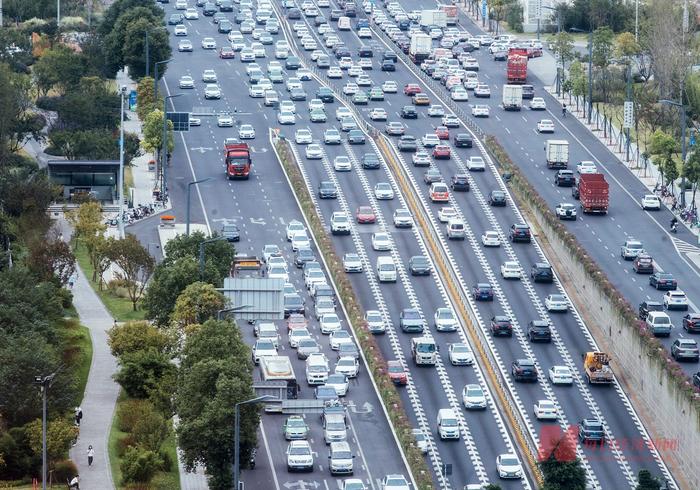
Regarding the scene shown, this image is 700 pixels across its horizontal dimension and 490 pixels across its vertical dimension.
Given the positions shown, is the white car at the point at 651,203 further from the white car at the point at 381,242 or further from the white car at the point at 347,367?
the white car at the point at 347,367

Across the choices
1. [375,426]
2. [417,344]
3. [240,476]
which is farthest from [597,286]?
[240,476]

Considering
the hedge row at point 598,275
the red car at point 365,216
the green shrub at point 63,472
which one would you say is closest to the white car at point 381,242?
the red car at point 365,216

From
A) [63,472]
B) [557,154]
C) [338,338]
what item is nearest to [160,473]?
[63,472]

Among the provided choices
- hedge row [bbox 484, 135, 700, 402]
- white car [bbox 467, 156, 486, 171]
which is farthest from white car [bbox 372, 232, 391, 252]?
white car [bbox 467, 156, 486, 171]

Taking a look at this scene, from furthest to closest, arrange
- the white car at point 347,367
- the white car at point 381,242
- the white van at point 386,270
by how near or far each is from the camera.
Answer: the white car at point 381,242 < the white van at point 386,270 < the white car at point 347,367

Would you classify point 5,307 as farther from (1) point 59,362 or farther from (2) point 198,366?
(2) point 198,366

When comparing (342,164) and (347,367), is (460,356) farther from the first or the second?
(342,164)
